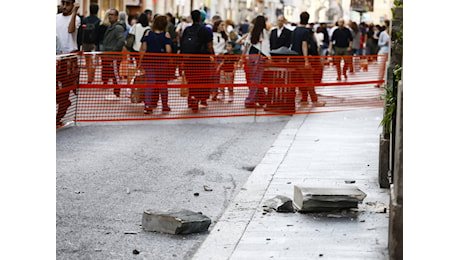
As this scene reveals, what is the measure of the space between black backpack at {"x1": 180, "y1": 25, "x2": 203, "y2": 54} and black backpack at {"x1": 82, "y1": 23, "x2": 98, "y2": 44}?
8.05 feet

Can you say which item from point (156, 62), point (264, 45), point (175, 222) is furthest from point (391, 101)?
point (264, 45)

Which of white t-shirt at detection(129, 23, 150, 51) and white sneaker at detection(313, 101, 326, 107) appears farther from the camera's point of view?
white t-shirt at detection(129, 23, 150, 51)

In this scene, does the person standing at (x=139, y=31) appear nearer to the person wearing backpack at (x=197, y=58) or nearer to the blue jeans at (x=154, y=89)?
the person wearing backpack at (x=197, y=58)

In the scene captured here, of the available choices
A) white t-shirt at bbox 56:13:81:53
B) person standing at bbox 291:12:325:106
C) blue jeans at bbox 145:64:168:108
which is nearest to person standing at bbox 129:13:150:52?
blue jeans at bbox 145:64:168:108

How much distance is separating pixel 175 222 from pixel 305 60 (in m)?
10.0

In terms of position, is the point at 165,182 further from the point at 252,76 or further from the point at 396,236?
the point at 252,76

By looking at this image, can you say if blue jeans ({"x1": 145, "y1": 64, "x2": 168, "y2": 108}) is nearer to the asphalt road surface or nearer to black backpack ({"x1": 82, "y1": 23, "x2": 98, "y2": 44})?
the asphalt road surface

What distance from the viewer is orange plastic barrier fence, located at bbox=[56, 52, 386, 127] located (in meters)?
14.4

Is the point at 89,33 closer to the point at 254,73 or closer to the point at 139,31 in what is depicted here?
the point at 139,31

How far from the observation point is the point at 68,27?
13.4 metres

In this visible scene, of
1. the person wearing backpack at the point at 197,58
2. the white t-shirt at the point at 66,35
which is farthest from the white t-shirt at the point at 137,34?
the white t-shirt at the point at 66,35
